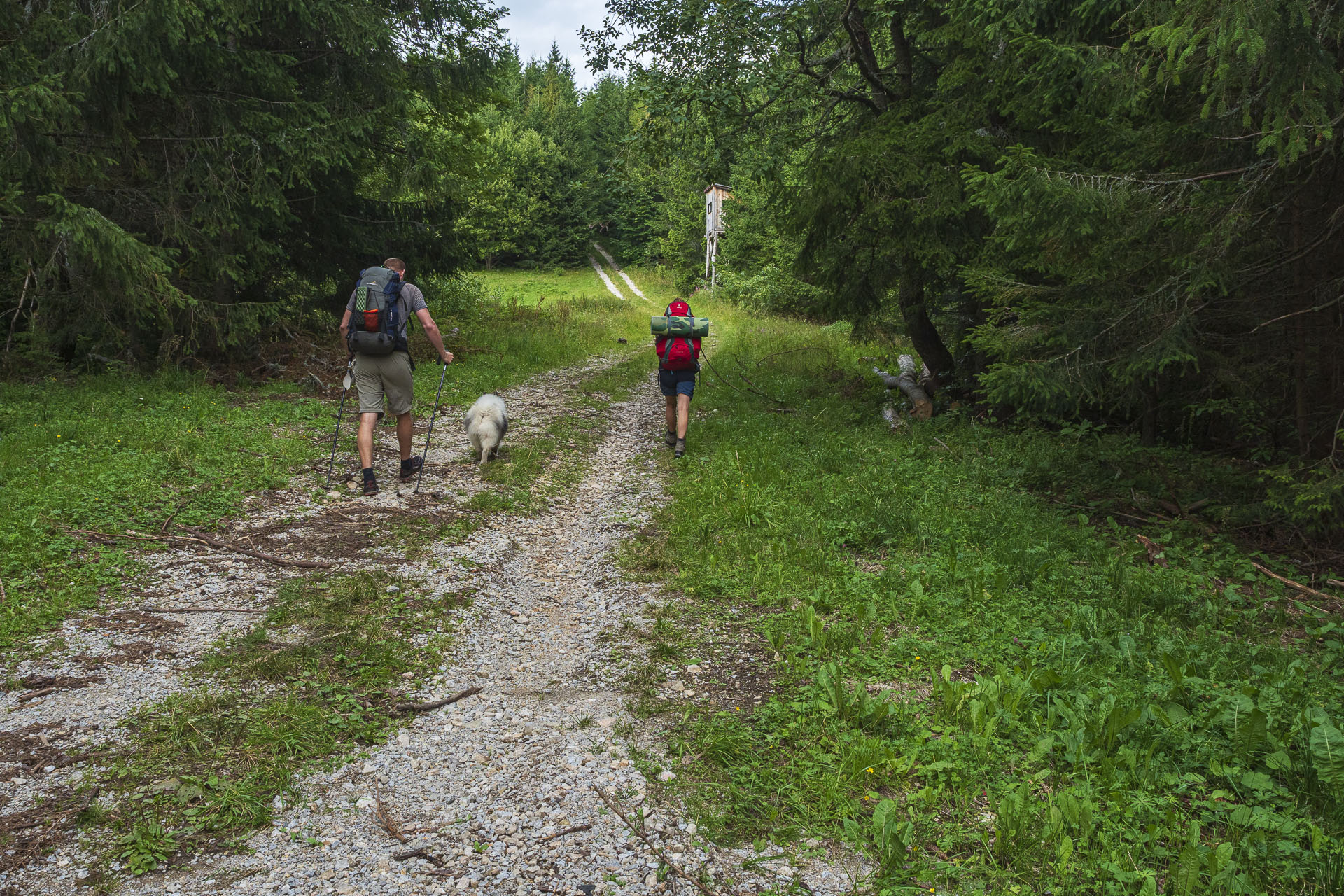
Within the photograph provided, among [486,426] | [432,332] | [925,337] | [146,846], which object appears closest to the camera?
[146,846]

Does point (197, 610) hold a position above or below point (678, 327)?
below

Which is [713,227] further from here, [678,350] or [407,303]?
[407,303]

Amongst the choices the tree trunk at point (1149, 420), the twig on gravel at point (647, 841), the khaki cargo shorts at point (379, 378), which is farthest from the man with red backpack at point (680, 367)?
the twig on gravel at point (647, 841)

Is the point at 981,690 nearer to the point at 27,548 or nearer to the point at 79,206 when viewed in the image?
the point at 27,548

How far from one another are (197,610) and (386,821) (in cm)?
263

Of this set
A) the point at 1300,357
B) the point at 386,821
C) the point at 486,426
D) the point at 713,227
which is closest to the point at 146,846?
the point at 386,821

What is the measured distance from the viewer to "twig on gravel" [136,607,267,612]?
16.2ft

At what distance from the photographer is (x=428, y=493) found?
7891 mm

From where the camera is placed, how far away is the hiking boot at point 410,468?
825cm

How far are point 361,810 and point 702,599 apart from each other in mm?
2939

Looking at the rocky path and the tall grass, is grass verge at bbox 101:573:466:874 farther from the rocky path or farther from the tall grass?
the tall grass

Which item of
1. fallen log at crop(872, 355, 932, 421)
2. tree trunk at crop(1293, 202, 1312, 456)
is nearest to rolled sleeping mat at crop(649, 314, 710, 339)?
fallen log at crop(872, 355, 932, 421)

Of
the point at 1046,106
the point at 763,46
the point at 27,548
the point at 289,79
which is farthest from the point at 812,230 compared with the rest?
the point at 27,548

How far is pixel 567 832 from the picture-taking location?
3.21 metres
